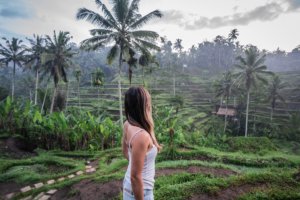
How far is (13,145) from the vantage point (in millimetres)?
12367

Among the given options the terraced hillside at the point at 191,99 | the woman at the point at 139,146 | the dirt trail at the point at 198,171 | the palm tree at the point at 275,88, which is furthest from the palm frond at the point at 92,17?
the palm tree at the point at 275,88

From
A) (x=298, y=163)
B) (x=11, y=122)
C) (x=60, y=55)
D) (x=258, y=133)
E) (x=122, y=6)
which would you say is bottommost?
(x=258, y=133)

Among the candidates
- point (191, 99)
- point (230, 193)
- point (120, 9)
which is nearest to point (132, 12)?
point (120, 9)

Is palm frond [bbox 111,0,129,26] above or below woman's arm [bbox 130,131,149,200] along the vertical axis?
above

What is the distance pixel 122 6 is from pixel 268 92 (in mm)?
28196

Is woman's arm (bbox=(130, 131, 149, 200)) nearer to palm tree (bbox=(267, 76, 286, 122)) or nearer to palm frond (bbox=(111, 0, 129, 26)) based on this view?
palm frond (bbox=(111, 0, 129, 26))

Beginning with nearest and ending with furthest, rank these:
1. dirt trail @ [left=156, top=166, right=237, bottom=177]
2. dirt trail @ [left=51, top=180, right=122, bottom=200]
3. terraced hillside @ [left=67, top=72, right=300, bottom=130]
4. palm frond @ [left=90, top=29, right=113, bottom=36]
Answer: dirt trail @ [left=51, top=180, right=122, bottom=200] < dirt trail @ [left=156, top=166, right=237, bottom=177] < palm frond @ [left=90, top=29, right=113, bottom=36] < terraced hillside @ [left=67, top=72, right=300, bottom=130]

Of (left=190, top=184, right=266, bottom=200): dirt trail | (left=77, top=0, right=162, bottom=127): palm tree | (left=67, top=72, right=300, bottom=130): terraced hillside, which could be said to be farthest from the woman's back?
(left=67, top=72, right=300, bottom=130): terraced hillside

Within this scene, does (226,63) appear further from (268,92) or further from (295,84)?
(268,92)

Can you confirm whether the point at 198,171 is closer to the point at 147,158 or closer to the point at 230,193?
the point at 230,193

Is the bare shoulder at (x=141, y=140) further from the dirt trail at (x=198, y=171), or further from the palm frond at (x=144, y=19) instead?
the palm frond at (x=144, y=19)

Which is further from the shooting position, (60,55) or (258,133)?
(258,133)

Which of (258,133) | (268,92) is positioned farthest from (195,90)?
(258,133)

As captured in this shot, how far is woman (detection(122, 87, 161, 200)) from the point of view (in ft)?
6.20
